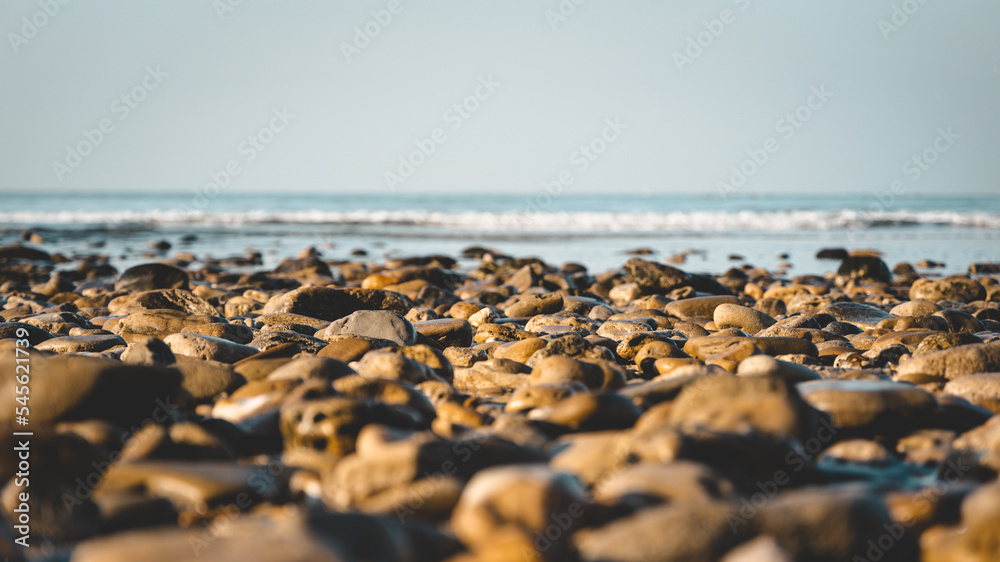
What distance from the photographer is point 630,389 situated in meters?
2.59

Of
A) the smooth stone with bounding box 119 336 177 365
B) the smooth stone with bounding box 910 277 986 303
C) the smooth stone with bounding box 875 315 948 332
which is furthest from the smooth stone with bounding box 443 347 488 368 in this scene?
the smooth stone with bounding box 910 277 986 303

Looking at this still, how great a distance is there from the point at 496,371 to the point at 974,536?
2050 mm

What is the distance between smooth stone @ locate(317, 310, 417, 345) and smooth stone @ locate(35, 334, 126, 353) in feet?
3.65

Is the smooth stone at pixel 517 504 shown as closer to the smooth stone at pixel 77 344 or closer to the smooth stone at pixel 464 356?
the smooth stone at pixel 464 356

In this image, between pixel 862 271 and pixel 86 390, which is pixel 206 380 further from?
pixel 862 271

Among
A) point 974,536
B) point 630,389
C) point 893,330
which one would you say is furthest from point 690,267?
point 974,536

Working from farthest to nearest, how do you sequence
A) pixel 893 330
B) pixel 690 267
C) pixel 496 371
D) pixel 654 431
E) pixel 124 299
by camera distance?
pixel 690 267
pixel 124 299
pixel 893 330
pixel 496 371
pixel 654 431

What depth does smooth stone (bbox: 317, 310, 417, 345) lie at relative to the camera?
152 inches

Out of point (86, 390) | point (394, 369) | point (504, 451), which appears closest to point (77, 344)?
point (86, 390)

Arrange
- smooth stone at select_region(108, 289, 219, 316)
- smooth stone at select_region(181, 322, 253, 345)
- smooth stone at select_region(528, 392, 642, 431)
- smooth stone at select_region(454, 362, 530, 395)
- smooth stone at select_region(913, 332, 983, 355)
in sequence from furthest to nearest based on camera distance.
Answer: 1. smooth stone at select_region(108, 289, 219, 316)
2. smooth stone at select_region(181, 322, 253, 345)
3. smooth stone at select_region(913, 332, 983, 355)
4. smooth stone at select_region(454, 362, 530, 395)
5. smooth stone at select_region(528, 392, 642, 431)

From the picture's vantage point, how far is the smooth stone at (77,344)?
3668mm

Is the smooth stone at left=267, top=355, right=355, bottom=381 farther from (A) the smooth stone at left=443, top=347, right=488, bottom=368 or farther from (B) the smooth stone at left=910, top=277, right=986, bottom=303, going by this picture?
(B) the smooth stone at left=910, top=277, right=986, bottom=303

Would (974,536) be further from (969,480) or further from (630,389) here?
(630,389)

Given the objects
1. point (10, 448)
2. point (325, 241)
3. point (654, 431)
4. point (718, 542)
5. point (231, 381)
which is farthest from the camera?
point (325, 241)
